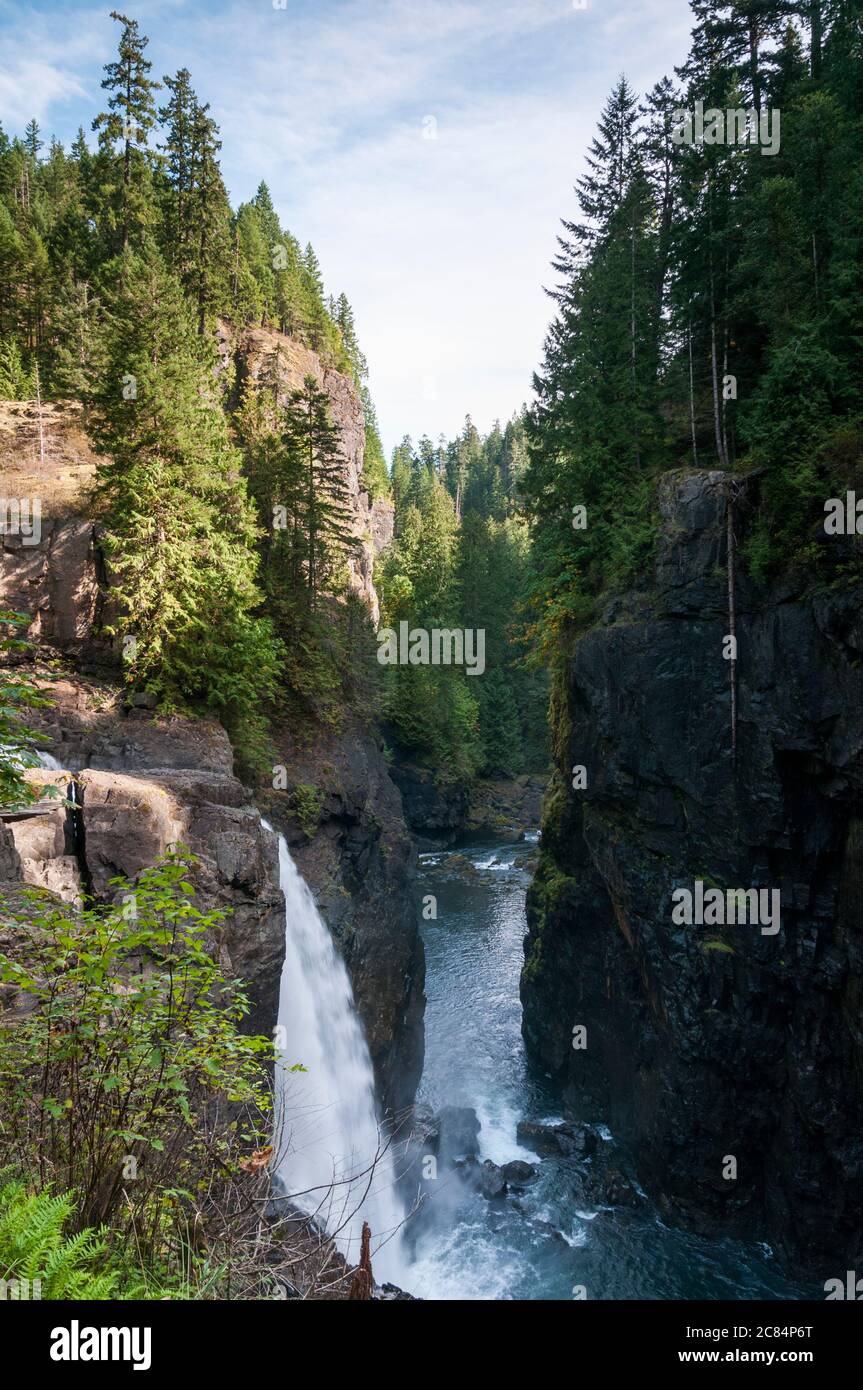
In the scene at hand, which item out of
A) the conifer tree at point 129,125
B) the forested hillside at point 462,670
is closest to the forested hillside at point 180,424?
the conifer tree at point 129,125

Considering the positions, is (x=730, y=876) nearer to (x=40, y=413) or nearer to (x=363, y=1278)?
(x=363, y=1278)

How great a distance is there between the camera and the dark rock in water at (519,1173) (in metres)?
19.7

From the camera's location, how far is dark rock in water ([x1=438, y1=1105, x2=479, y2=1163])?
67.4 ft

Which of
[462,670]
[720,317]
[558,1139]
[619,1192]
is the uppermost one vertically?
[720,317]

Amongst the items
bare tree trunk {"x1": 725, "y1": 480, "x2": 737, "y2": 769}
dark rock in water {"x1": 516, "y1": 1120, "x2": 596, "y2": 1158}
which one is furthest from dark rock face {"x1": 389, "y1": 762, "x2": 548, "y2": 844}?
bare tree trunk {"x1": 725, "y1": 480, "x2": 737, "y2": 769}

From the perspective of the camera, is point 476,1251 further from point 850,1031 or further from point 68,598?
point 68,598

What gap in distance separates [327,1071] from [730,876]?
34.9 ft

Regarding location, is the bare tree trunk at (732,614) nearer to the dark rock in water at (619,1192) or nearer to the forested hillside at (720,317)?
the forested hillside at (720,317)

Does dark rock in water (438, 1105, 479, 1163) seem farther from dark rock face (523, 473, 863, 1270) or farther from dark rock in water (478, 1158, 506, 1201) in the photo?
dark rock face (523, 473, 863, 1270)

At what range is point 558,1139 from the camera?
2131 cm

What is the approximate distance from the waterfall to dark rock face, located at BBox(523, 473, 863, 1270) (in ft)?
25.0

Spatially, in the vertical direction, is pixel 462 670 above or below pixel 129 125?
below

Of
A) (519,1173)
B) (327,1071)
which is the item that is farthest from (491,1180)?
(327,1071)
